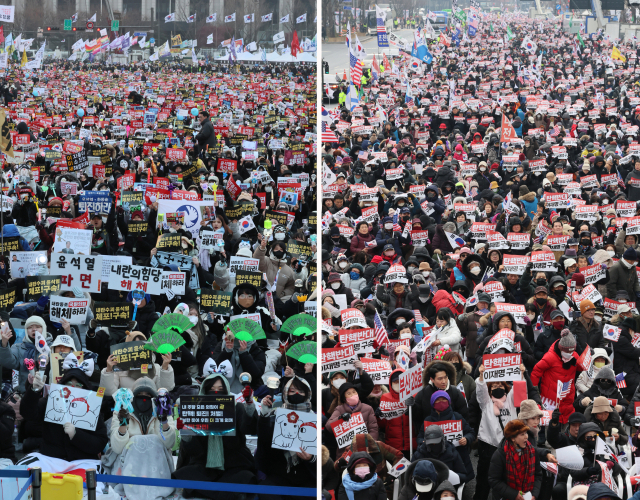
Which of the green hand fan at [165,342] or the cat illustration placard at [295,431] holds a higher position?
the green hand fan at [165,342]

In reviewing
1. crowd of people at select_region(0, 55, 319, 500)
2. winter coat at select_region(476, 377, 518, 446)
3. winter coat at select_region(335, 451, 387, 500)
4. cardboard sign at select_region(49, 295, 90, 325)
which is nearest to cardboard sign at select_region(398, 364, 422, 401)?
winter coat at select_region(476, 377, 518, 446)

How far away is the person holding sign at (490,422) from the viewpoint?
607cm

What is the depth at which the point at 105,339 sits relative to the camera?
24.9 feet

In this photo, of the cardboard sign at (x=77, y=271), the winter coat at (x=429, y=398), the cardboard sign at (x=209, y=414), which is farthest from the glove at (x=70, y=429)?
the cardboard sign at (x=77, y=271)

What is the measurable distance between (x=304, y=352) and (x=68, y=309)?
106 inches

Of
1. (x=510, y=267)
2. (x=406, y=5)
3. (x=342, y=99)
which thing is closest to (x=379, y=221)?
(x=510, y=267)

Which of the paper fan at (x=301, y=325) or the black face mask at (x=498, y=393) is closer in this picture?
the black face mask at (x=498, y=393)

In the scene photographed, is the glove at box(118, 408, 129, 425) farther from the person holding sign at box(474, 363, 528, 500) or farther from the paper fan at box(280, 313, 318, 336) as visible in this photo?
the person holding sign at box(474, 363, 528, 500)

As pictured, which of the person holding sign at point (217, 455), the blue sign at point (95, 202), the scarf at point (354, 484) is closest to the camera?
the scarf at point (354, 484)

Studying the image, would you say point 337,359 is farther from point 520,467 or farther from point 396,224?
point 396,224

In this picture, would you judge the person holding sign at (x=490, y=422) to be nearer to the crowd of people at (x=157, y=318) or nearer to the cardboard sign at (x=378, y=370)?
the cardboard sign at (x=378, y=370)

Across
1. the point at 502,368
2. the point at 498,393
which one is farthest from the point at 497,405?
the point at 502,368

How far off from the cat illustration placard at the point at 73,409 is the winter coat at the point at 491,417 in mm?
2849

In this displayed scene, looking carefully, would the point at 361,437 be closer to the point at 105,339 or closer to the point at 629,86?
the point at 105,339
